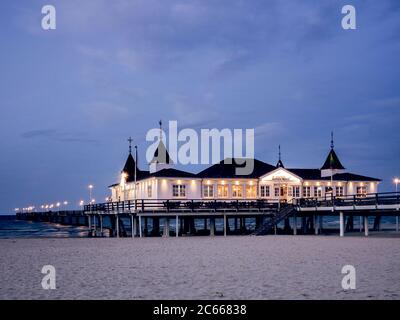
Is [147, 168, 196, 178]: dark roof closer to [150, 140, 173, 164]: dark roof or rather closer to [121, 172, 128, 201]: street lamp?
[150, 140, 173, 164]: dark roof

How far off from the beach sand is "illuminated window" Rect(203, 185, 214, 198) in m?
25.4

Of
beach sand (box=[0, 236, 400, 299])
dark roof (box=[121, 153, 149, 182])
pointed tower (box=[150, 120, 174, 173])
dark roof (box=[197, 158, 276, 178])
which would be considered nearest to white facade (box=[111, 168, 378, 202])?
dark roof (box=[197, 158, 276, 178])

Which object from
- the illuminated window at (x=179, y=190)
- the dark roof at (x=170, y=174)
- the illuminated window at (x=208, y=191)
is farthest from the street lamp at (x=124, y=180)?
the illuminated window at (x=208, y=191)

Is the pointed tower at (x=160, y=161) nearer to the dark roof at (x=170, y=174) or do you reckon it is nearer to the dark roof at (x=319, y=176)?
the dark roof at (x=170, y=174)

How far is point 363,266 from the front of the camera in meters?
17.9

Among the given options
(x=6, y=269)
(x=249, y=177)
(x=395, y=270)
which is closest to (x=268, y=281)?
(x=395, y=270)

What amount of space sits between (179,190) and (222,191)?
14.8 ft

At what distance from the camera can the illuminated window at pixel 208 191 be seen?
49844 mm

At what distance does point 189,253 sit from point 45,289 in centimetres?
1106

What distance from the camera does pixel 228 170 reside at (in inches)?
2053

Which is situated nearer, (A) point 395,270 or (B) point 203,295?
(B) point 203,295

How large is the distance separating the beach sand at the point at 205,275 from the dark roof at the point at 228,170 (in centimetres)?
2634

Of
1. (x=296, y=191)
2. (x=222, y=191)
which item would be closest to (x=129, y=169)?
(x=222, y=191)
